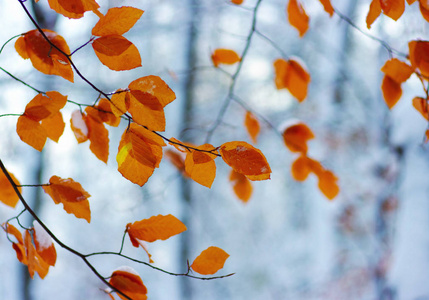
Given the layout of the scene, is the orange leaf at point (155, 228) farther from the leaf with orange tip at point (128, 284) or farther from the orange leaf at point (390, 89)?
the orange leaf at point (390, 89)

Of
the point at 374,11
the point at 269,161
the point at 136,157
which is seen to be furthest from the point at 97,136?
the point at 269,161

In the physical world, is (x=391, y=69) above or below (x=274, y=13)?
below

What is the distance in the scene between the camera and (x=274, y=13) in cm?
320

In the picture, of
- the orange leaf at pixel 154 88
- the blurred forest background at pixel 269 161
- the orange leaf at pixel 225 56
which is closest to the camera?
the orange leaf at pixel 154 88

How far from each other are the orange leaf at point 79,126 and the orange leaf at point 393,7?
427 mm

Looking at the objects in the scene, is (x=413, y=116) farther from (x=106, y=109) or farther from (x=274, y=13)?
(x=274, y=13)

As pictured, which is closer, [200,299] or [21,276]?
[21,276]

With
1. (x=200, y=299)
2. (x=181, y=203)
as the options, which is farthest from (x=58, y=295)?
(x=181, y=203)

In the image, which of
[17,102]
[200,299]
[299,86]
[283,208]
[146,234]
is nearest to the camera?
[146,234]

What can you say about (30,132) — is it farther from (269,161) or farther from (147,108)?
(269,161)

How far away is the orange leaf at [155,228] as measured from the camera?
0.42 m

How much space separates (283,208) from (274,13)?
3486 millimetres

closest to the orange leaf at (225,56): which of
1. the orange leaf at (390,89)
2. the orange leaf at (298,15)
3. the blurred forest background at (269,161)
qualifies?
the blurred forest background at (269,161)

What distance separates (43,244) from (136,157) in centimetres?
18
